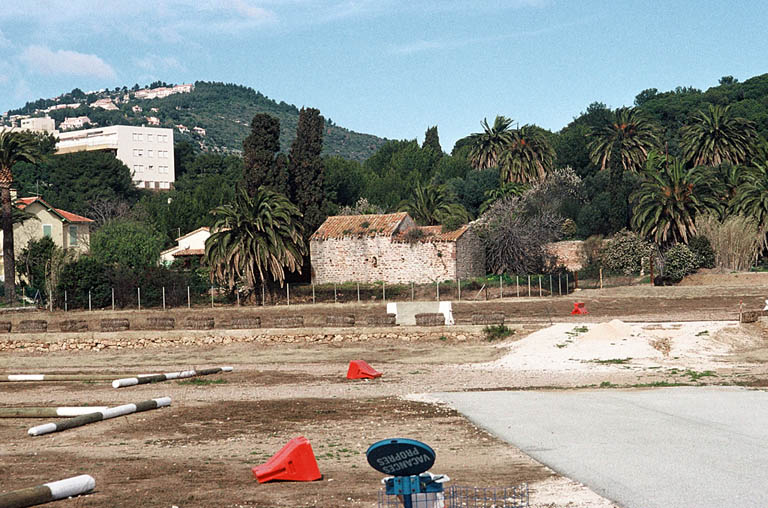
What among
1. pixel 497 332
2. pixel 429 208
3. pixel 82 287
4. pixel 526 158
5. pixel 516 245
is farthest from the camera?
pixel 526 158

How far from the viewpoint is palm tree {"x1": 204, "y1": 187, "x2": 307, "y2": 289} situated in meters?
55.6

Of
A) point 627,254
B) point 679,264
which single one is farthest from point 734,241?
point 627,254

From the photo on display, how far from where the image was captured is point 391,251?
62.4 meters

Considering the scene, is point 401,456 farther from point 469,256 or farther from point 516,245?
point 516,245

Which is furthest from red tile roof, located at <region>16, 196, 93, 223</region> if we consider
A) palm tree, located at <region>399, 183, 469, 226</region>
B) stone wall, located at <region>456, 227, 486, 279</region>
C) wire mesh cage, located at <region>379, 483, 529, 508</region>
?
wire mesh cage, located at <region>379, 483, 529, 508</region>

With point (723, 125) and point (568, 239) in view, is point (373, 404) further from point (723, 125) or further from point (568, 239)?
point (723, 125)

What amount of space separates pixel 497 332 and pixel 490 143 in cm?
6811

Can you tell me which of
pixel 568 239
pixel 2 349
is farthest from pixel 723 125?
pixel 2 349

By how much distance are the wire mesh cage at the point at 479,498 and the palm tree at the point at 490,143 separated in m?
90.0

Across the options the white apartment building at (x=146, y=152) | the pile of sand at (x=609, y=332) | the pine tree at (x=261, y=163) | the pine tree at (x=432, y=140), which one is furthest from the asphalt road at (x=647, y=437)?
the white apartment building at (x=146, y=152)

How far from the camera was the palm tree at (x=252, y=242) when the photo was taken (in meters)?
55.6

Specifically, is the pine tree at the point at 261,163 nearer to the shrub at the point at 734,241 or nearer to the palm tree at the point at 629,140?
the shrub at the point at 734,241

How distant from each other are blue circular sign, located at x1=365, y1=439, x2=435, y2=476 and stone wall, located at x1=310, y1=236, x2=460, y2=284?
169ft

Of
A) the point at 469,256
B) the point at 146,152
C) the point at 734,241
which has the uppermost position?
the point at 146,152
